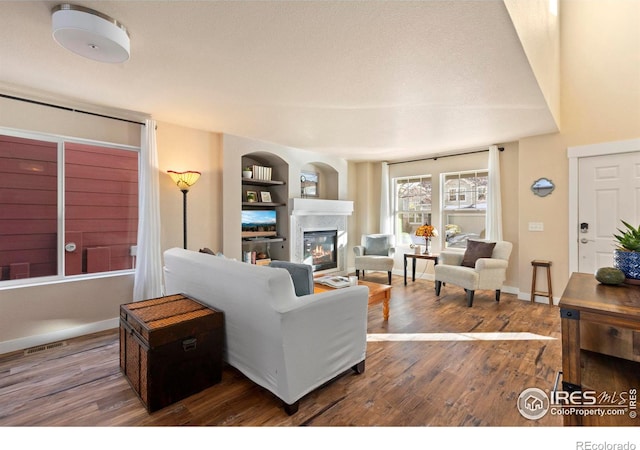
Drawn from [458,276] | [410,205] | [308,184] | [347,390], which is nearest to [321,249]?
[308,184]

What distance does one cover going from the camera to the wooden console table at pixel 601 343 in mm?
1222

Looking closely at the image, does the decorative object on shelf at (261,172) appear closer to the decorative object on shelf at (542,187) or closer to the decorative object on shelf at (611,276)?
the decorative object on shelf at (542,187)

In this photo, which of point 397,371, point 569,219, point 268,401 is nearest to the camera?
point 268,401

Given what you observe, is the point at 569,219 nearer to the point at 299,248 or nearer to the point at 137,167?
the point at 299,248

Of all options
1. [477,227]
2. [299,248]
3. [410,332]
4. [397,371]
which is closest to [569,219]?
[477,227]

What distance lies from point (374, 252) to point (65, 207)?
439cm

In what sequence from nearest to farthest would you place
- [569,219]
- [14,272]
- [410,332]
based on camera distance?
[14,272]
[410,332]
[569,219]

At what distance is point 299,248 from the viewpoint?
5.04m

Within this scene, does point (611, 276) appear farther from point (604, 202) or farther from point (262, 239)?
point (262, 239)

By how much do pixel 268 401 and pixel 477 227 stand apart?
447 centimetres

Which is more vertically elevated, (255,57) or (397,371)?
(255,57)

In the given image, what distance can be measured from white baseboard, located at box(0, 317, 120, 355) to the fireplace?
2.92m

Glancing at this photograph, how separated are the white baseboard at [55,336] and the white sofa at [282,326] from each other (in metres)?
1.61

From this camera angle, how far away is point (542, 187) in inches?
160
